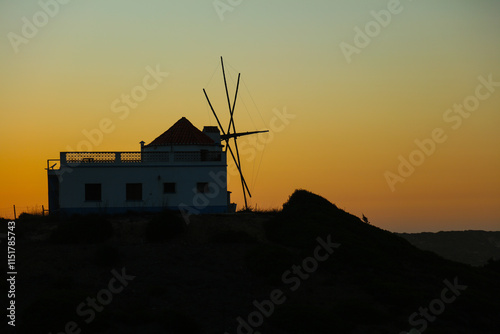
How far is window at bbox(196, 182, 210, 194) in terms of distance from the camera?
52.5 m

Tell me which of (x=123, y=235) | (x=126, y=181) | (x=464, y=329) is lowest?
(x=464, y=329)

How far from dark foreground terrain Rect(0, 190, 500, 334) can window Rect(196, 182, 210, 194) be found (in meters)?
3.44

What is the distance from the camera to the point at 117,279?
3922 centimetres

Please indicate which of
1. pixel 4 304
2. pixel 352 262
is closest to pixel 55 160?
pixel 4 304

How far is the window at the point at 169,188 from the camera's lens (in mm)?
52156

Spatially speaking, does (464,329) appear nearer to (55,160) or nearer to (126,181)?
(126,181)

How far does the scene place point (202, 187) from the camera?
173ft

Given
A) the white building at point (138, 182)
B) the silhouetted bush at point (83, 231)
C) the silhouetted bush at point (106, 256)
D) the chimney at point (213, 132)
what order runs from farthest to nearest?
the chimney at point (213, 132)
the white building at point (138, 182)
the silhouetted bush at point (83, 231)
the silhouetted bush at point (106, 256)

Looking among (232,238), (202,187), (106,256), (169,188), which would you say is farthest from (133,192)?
(106,256)

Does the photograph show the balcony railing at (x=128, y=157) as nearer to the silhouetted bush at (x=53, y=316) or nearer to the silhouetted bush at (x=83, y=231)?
the silhouetted bush at (x=83, y=231)

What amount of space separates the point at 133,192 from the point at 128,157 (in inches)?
103

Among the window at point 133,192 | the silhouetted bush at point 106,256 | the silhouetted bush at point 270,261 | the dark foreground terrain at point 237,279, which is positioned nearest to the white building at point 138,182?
the window at point 133,192

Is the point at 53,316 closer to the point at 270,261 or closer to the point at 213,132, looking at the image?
the point at 270,261

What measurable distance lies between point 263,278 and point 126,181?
15.9 metres
